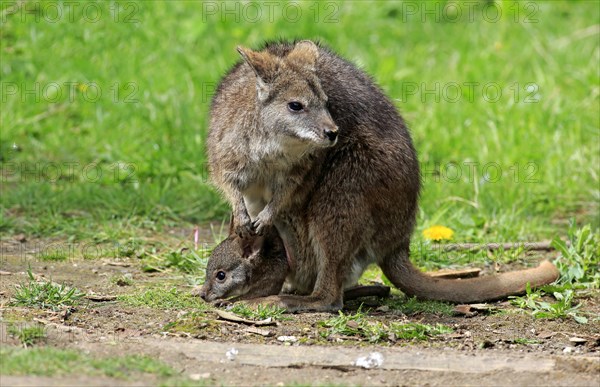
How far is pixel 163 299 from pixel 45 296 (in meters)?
0.67

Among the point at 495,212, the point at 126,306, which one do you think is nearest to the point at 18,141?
the point at 126,306

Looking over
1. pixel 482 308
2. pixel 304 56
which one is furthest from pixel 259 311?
pixel 304 56

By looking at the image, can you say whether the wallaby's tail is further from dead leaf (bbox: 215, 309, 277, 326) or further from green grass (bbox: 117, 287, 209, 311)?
green grass (bbox: 117, 287, 209, 311)

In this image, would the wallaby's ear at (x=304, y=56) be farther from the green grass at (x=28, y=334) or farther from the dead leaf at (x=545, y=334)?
the green grass at (x=28, y=334)

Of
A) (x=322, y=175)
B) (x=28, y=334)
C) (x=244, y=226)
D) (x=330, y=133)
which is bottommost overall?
(x=28, y=334)

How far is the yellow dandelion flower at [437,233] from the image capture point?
24.0 feet

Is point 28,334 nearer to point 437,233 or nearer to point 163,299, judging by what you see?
point 163,299

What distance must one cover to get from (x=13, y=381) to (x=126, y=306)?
161 cm

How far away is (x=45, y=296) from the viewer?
5.73 metres

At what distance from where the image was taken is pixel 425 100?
9.70 metres

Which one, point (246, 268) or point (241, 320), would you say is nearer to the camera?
point (241, 320)

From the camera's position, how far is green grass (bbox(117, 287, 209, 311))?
19.4 ft

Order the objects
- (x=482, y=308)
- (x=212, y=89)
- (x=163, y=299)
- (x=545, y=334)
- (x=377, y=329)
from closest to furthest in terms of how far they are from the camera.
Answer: (x=377, y=329) < (x=545, y=334) < (x=163, y=299) < (x=482, y=308) < (x=212, y=89)

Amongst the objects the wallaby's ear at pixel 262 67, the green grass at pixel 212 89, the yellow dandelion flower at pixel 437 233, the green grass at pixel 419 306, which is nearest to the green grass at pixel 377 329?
the green grass at pixel 419 306
